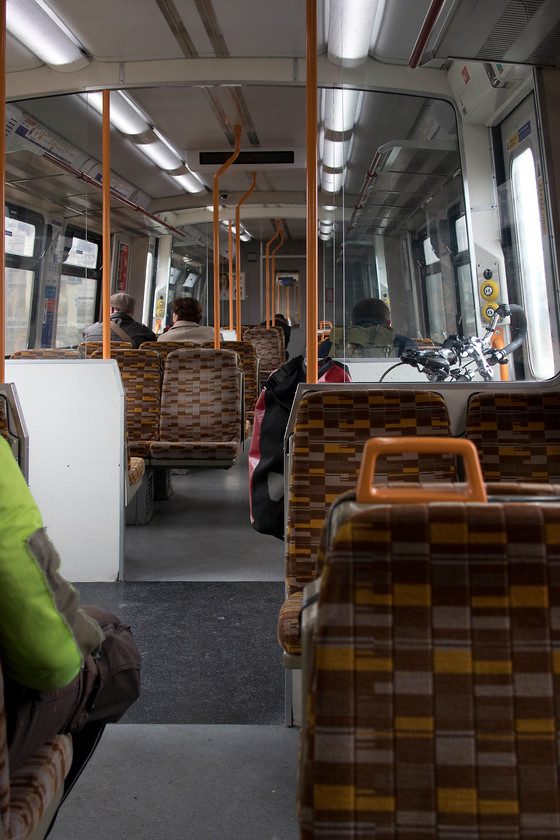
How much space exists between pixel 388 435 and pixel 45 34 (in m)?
3.92

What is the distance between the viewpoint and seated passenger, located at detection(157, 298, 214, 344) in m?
7.04

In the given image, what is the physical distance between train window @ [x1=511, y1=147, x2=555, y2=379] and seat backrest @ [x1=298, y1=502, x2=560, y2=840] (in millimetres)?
2207

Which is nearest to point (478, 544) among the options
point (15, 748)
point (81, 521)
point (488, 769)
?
point (488, 769)

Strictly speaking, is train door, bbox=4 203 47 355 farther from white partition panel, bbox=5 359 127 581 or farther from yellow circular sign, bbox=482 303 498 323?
yellow circular sign, bbox=482 303 498 323

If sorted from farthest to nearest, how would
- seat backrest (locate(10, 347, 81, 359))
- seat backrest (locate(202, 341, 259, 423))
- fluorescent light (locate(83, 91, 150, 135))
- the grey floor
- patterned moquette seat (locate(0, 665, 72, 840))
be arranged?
seat backrest (locate(202, 341, 259, 423))
fluorescent light (locate(83, 91, 150, 135))
seat backrest (locate(10, 347, 81, 359))
the grey floor
patterned moquette seat (locate(0, 665, 72, 840))

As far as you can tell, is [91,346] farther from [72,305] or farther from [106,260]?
[106,260]

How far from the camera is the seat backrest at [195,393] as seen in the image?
536cm

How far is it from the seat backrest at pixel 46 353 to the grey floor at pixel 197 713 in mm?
1261

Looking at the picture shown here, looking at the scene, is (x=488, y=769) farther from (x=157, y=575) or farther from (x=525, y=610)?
(x=157, y=575)

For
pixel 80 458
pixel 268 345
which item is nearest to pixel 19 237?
pixel 80 458

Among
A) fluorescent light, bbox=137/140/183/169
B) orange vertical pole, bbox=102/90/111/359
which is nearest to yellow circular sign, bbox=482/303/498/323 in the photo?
orange vertical pole, bbox=102/90/111/359

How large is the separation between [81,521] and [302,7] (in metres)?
A: 3.41

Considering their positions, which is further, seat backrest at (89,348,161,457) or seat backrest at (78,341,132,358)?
seat backrest at (89,348,161,457)

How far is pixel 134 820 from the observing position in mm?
1885
